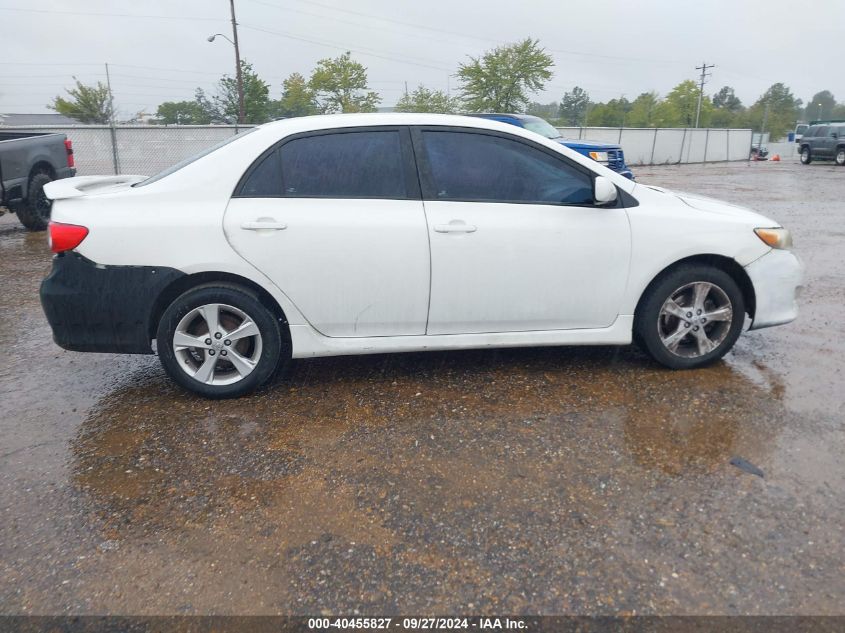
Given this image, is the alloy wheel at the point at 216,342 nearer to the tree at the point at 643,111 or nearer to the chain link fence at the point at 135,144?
the chain link fence at the point at 135,144

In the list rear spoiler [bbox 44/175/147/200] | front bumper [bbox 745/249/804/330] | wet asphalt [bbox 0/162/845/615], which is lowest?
wet asphalt [bbox 0/162/845/615]

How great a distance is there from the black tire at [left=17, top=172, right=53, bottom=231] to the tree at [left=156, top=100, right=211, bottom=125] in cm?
3853

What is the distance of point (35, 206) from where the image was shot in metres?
9.98

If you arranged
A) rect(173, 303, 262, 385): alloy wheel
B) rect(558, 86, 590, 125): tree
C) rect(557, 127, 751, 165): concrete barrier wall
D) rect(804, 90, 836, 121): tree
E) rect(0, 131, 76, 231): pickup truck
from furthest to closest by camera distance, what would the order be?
1. rect(804, 90, 836, 121): tree
2. rect(558, 86, 590, 125): tree
3. rect(557, 127, 751, 165): concrete barrier wall
4. rect(0, 131, 76, 231): pickup truck
5. rect(173, 303, 262, 385): alloy wheel

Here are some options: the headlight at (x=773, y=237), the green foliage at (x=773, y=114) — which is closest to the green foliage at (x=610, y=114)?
the green foliage at (x=773, y=114)

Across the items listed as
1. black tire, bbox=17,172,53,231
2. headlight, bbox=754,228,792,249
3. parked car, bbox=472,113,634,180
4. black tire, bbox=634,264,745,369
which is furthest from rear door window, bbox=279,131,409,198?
parked car, bbox=472,113,634,180

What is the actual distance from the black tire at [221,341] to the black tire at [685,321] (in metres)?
2.23

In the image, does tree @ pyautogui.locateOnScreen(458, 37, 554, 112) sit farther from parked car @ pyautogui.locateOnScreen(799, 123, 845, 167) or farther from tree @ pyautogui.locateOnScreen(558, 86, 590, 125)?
tree @ pyautogui.locateOnScreen(558, 86, 590, 125)

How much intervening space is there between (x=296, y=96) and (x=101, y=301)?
63941 mm

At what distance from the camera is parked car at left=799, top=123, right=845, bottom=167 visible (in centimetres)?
2872

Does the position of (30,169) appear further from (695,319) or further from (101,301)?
(695,319)

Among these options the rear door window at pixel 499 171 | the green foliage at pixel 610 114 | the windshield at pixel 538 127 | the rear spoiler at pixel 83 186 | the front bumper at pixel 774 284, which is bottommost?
the front bumper at pixel 774 284

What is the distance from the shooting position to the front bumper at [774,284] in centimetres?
400

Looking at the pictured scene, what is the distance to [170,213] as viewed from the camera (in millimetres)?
3586
